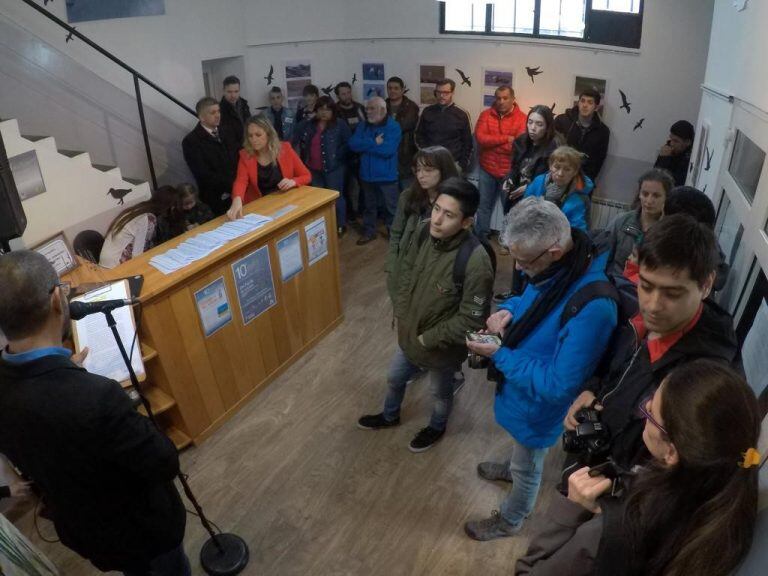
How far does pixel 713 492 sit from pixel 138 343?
2701mm

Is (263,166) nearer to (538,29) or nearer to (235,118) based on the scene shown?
(235,118)

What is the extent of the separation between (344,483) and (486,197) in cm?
378

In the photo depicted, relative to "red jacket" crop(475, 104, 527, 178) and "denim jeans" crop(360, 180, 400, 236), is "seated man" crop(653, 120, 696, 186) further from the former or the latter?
"denim jeans" crop(360, 180, 400, 236)

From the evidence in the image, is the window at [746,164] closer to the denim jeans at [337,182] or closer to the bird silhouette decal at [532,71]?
the bird silhouette decal at [532,71]

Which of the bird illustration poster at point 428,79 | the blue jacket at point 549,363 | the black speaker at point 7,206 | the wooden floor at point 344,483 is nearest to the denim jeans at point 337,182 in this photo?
the bird illustration poster at point 428,79

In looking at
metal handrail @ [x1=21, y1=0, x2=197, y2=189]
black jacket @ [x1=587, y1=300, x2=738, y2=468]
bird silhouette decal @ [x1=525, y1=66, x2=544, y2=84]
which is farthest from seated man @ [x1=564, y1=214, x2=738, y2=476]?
metal handrail @ [x1=21, y1=0, x2=197, y2=189]

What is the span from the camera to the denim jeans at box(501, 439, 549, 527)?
2.42 meters

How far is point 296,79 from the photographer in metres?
6.62

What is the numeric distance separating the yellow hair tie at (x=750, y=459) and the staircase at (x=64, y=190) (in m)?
4.27

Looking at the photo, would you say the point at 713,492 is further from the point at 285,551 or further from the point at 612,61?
the point at 612,61

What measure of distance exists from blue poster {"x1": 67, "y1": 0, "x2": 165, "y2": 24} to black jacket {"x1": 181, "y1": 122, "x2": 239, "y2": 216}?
120cm

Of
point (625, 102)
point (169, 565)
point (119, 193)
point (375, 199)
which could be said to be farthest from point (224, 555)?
point (625, 102)

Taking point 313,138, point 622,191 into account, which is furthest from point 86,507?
point 622,191

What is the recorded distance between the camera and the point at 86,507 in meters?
1.72
